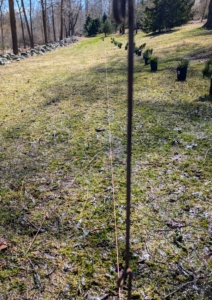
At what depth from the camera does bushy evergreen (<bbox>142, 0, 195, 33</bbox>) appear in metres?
14.4

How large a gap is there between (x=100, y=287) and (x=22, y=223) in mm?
762

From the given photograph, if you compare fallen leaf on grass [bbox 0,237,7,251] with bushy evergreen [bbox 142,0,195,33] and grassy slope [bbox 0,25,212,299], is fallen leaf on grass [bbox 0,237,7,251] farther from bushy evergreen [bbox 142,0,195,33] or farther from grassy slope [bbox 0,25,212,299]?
bushy evergreen [bbox 142,0,195,33]

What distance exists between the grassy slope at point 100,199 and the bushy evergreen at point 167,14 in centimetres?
1384

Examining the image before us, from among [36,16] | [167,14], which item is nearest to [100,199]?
[167,14]

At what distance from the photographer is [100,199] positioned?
179cm

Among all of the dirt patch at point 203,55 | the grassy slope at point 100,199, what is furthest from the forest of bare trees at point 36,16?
the grassy slope at point 100,199

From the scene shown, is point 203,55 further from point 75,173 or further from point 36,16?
point 36,16

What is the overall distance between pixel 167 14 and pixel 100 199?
16590 millimetres

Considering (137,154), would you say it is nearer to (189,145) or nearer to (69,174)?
(189,145)

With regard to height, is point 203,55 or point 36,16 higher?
point 36,16

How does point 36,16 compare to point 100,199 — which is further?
point 36,16

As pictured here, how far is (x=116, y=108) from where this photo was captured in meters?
3.61

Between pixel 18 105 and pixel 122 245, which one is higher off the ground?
pixel 18 105

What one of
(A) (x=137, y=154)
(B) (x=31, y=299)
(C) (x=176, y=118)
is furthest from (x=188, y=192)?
(C) (x=176, y=118)
